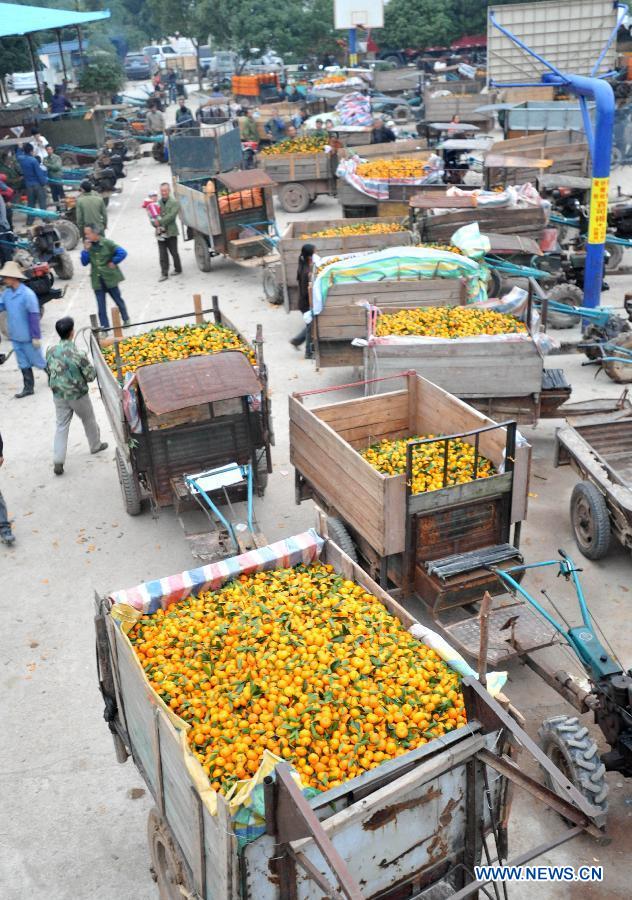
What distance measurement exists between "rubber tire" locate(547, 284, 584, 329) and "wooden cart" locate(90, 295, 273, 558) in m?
7.42

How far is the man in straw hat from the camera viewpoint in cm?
1305

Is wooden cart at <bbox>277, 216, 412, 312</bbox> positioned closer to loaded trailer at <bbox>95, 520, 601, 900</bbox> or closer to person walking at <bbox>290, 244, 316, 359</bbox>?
person walking at <bbox>290, 244, 316, 359</bbox>

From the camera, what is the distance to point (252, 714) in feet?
16.1

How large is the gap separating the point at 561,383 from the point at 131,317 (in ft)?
32.2

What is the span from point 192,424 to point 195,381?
0.66 m

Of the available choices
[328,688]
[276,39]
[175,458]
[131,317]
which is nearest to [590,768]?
[328,688]

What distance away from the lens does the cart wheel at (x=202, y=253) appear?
20.1 meters

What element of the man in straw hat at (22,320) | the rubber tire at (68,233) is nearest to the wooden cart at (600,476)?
the man in straw hat at (22,320)

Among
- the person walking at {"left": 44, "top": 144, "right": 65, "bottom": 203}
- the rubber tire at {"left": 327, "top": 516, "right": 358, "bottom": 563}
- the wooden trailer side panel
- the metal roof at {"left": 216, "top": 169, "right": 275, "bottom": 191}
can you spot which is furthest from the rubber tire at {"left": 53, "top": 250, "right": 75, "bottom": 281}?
the rubber tire at {"left": 327, "top": 516, "right": 358, "bottom": 563}

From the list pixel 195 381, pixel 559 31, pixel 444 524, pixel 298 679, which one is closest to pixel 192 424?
pixel 195 381

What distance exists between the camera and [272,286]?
17844 mm

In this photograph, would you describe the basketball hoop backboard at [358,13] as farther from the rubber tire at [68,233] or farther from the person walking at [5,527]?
the person walking at [5,527]

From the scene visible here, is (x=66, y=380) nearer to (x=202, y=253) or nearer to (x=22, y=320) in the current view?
(x=22, y=320)

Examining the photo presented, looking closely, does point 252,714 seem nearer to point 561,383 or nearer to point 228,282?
point 561,383
